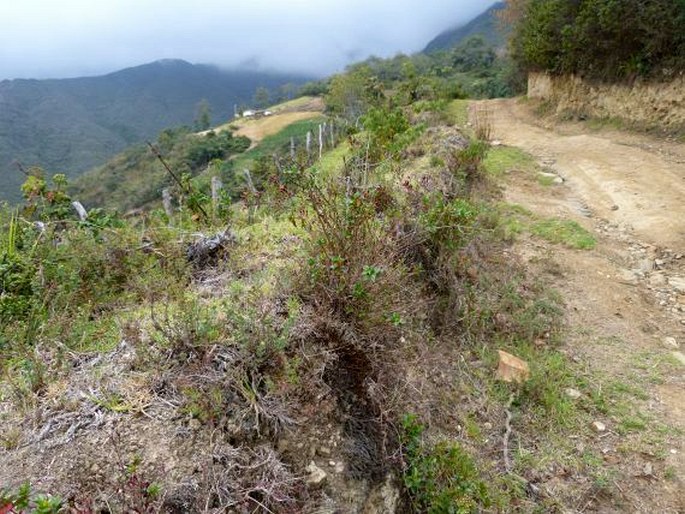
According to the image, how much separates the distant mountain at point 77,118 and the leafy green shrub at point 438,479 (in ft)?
148

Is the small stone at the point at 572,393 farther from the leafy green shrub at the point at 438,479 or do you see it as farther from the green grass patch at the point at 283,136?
the green grass patch at the point at 283,136

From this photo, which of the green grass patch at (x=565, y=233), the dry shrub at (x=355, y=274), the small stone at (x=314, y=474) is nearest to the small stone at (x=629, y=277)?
the green grass patch at (x=565, y=233)

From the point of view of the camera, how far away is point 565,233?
598cm

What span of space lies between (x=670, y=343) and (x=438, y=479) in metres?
2.93

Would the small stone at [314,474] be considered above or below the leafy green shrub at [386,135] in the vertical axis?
below

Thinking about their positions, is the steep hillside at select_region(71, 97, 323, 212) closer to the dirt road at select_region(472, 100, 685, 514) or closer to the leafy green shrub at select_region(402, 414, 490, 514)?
the dirt road at select_region(472, 100, 685, 514)

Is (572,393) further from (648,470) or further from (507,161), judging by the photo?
(507,161)

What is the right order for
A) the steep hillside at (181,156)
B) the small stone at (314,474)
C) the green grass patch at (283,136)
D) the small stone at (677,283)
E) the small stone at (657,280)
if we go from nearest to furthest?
the small stone at (314,474)
the small stone at (677,283)
the small stone at (657,280)
the steep hillside at (181,156)
the green grass patch at (283,136)

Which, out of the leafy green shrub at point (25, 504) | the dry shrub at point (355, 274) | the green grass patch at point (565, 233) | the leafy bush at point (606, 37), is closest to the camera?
the leafy green shrub at point (25, 504)

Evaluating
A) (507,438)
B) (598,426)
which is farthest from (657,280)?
(507,438)

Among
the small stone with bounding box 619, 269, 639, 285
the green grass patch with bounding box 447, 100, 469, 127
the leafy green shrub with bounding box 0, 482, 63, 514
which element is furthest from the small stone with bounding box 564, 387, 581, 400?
the green grass patch with bounding box 447, 100, 469, 127

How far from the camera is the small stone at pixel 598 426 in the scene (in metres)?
3.26

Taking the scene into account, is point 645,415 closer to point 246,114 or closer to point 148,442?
point 148,442

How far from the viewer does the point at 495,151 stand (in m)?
9.91
